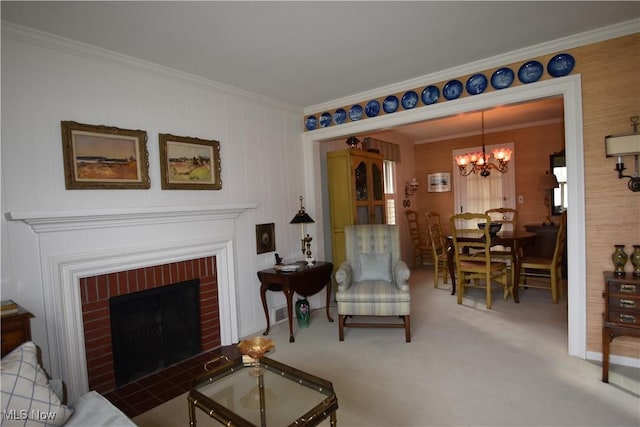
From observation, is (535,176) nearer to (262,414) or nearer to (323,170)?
(323,170)

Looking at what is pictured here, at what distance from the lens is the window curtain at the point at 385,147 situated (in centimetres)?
525

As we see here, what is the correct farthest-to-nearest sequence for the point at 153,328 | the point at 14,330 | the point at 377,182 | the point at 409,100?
1. the point at 377,182
2. the point at 409,100
3. the point at 153,328
4. the point at 14,330

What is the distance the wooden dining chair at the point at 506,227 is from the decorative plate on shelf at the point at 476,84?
214 cm

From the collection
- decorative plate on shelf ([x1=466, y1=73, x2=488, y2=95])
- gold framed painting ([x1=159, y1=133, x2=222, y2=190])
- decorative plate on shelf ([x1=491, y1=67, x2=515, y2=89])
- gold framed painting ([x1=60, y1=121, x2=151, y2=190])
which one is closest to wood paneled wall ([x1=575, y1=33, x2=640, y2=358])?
decorative plate on shelf ([x1=491, y1=67, x2=515, y2=89])

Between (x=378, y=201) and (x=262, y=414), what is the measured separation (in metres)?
3.55

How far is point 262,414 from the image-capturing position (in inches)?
62.8

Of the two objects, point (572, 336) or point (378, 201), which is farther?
point (378, 201)

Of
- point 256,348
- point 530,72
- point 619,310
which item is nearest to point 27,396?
point 256,348

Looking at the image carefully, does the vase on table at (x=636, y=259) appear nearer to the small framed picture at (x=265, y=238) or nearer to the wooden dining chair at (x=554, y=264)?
the wooden dining chair at (x=554, y=264)

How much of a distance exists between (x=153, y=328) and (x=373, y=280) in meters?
2.00

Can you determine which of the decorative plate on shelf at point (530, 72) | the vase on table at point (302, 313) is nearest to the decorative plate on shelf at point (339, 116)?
the decorative plate on shelf at point (530, 72)

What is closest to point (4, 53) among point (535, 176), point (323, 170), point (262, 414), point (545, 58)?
point (262, 414)

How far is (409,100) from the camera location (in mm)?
3291

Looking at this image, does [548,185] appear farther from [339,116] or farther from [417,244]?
[339,116]
